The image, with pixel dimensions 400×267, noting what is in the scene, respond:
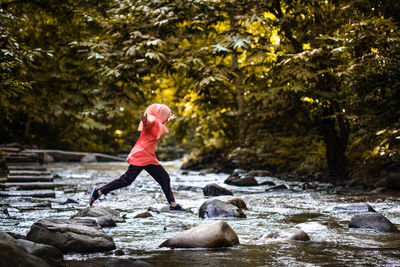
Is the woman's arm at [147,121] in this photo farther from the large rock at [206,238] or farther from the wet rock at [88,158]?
the wet rock at [88,158]

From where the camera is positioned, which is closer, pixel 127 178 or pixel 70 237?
pixel 70 237

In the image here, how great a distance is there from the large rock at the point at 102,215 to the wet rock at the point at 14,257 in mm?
2393

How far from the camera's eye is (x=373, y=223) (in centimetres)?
493

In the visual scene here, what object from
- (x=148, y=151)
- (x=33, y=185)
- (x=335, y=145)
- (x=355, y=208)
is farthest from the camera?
(x=335, y=145)

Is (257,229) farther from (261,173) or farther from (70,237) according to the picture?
(261,173)

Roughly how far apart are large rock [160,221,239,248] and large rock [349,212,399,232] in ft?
5.47

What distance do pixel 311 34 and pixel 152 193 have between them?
17.0 ft

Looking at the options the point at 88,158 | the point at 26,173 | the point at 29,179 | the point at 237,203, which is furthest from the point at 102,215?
the point at 88,158

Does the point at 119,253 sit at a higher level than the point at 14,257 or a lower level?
lower

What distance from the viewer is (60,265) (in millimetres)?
3041

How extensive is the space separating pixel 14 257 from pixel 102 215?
118 inches

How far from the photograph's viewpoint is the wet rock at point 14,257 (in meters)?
2.45

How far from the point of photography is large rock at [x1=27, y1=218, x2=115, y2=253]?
3.80 meters

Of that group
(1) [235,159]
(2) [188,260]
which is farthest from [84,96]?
(2) [188,260]
